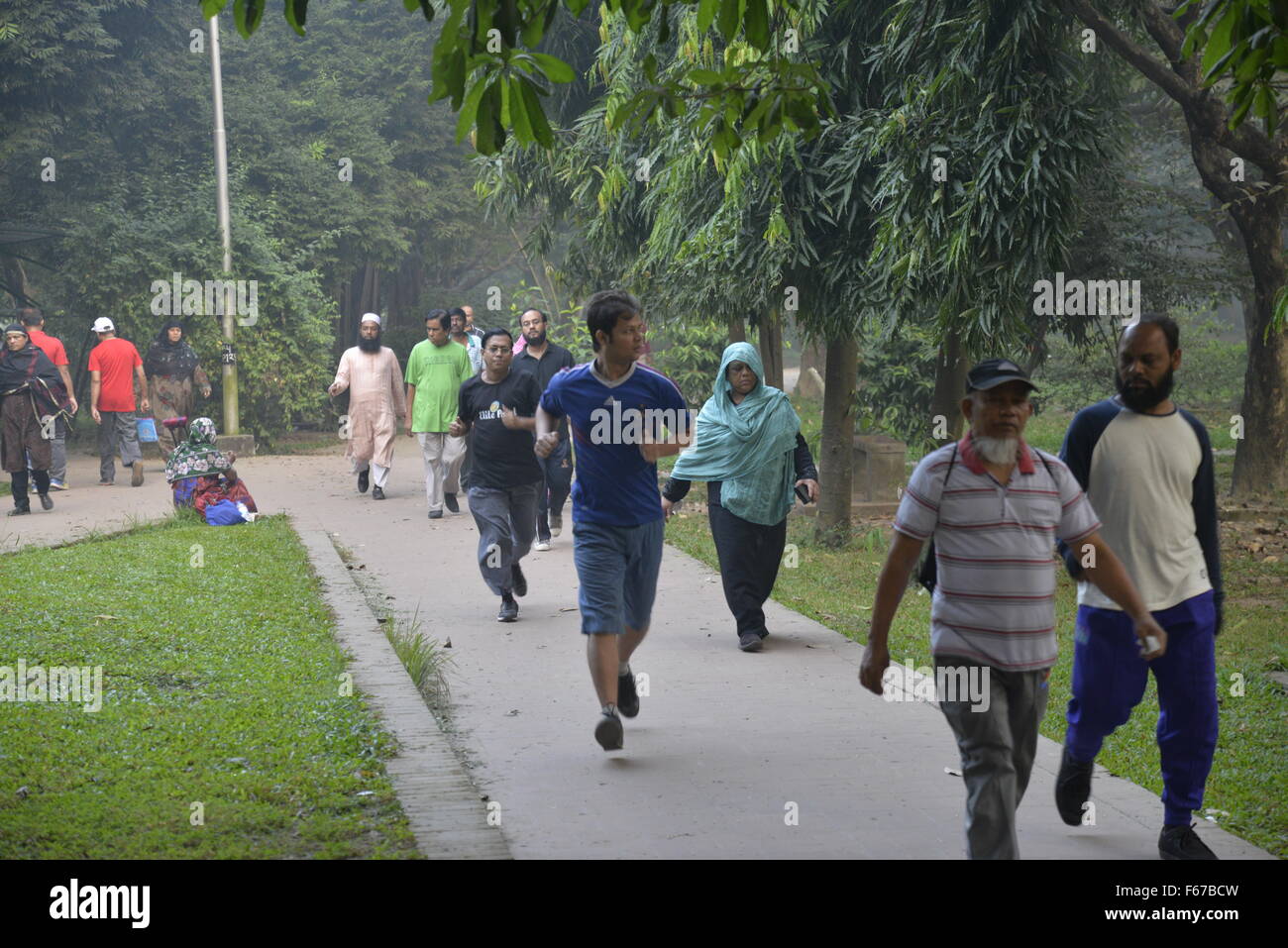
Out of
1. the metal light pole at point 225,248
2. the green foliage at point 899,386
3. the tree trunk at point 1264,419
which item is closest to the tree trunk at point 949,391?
the green foliage at point 899,386

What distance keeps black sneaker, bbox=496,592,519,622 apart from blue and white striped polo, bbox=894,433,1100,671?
546 centimetres

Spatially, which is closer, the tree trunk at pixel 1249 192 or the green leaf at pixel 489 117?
the green leaf at pixel 489 117

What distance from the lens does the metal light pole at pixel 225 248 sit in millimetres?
22453

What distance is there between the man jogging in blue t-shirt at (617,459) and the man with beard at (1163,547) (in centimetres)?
208

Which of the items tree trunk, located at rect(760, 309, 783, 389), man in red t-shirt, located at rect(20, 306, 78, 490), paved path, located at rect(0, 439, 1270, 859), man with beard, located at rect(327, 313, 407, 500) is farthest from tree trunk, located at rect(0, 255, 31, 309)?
paved path, located at rect(0, 439, 1270, 859)

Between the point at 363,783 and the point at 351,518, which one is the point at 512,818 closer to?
the point at 363,783

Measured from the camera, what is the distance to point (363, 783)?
5.67m

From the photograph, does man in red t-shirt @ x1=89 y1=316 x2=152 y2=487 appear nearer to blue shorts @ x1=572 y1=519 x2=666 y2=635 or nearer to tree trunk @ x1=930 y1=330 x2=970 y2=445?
tree trunk @ x1=930 y1=330 x2=970 y2=445

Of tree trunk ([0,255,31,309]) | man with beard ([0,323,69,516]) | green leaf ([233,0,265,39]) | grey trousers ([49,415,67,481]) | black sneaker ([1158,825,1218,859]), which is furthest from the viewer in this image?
tree trunk ([0,255,31,309])

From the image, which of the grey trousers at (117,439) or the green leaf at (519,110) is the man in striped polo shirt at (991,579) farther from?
the grey trousers at (117,439)

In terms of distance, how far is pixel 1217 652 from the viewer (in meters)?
9.33

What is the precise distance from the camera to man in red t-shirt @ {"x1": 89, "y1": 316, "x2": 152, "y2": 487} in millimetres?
18344

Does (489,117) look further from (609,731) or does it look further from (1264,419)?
(1264,419)

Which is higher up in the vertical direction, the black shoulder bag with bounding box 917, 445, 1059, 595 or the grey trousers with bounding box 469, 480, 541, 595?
the black shoulder bag with bounding box 917, 445, 1059, 595
